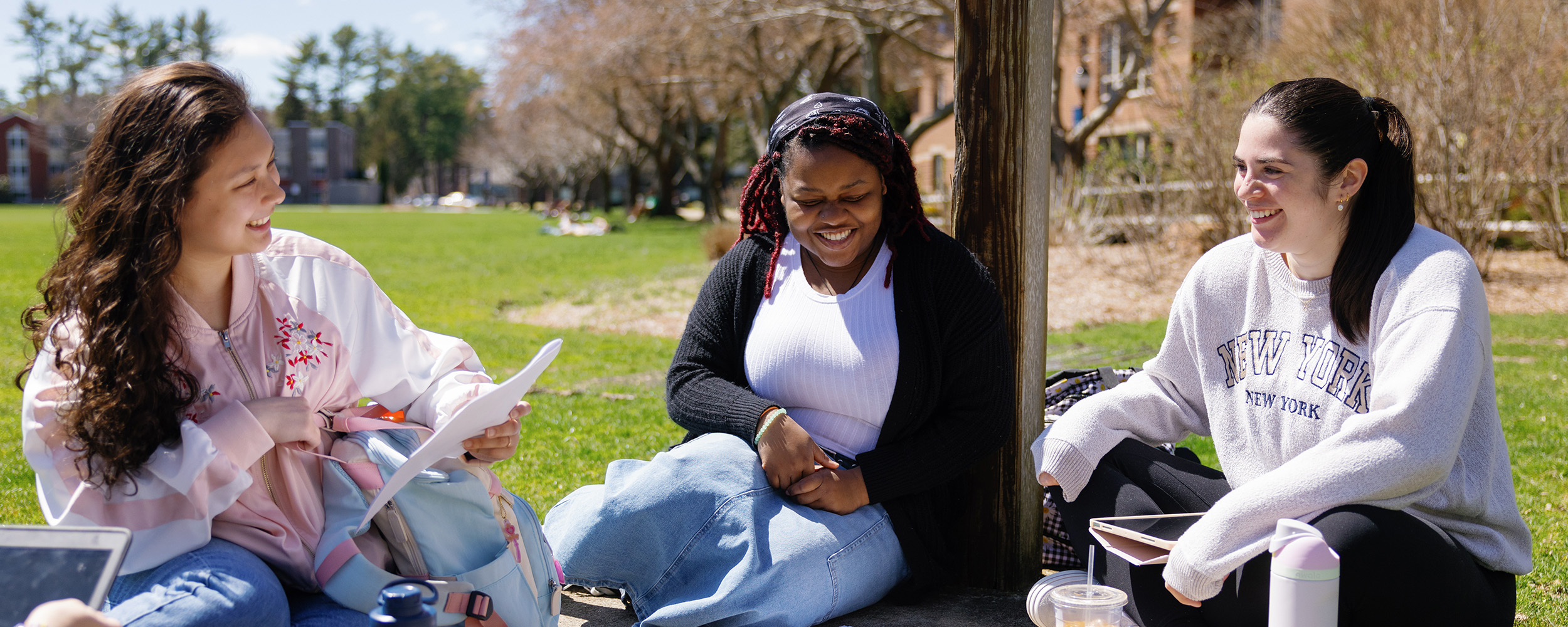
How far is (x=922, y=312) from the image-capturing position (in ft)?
9.61

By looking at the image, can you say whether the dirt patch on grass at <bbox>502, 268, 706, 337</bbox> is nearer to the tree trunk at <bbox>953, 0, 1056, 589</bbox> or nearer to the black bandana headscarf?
the tree trunk at <bbox>953, 0, 1056, 589</bbox>

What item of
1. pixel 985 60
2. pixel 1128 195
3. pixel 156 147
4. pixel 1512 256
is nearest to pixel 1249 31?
pixel 1512 256

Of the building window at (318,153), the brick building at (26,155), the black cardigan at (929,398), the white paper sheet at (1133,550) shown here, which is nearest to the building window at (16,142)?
the brick building at (26,155)

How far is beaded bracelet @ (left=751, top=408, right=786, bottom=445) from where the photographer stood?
112 inches

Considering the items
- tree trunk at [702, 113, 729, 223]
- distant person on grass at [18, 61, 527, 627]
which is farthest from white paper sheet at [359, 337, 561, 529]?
tree trunk at [702, 113, 729, 223]

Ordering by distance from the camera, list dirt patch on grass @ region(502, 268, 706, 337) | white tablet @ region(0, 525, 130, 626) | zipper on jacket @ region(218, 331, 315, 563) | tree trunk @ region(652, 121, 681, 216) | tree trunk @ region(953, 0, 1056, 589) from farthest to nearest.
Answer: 1. tree trunk @ region(652, 121, 681, 216)
2. dirt patch on grass @ region(502, 268, 706, 337)
3. tree trunk @ region(953, 0, 1056, 589)
4. zipper on jacket @ region(218, 331, 315, 563)
5. white tablet @ region(0, 525, 130, 626)

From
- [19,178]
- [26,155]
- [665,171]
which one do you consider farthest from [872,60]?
[19,178]

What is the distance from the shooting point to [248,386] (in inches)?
89.7

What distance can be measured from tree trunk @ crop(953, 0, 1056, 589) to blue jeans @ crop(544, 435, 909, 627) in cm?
40

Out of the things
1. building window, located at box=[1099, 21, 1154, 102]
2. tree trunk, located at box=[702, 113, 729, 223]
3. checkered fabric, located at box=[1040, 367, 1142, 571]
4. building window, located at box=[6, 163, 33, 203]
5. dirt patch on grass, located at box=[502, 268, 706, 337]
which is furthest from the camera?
building window, located at box=[6, 163, 33, 203]

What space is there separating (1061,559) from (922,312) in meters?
0.94

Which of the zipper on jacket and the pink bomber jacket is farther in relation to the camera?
the zipper on jacket

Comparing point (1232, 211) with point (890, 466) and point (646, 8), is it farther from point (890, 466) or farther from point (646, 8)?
point (646, 8)

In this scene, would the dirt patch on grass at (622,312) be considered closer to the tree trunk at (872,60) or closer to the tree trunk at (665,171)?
the tree trunk at (872,60)
